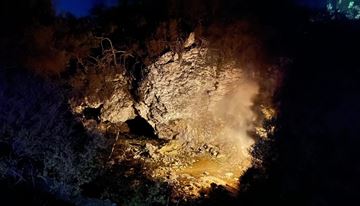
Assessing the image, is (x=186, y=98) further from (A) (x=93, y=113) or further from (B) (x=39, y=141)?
(B) (x=39, y=141)

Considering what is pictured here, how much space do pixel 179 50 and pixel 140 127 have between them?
2.94m

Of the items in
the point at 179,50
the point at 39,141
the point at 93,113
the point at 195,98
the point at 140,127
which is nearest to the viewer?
the point at 39,141

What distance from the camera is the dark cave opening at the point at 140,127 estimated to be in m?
11.7

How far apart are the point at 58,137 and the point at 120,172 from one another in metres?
1.82

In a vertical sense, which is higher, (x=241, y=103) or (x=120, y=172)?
(x=241, y=103)

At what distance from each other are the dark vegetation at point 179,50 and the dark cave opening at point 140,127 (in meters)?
0.07

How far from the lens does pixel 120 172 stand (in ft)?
30.6

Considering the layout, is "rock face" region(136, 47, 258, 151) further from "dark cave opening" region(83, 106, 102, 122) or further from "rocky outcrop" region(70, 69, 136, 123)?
"dark cave opening" region(83, 106, 102, 122)

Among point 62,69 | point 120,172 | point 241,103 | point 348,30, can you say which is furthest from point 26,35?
point 348,30

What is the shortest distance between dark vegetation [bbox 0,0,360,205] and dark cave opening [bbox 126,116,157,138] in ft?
0.24

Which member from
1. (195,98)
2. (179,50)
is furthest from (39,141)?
(195,98)

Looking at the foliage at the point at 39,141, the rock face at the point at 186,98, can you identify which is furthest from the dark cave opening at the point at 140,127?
the foliage at the point at 39,141

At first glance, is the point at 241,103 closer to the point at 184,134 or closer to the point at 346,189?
the point at 184,134

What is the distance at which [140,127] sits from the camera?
472 inches
